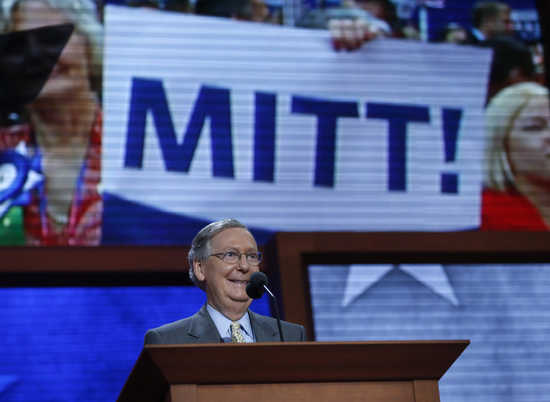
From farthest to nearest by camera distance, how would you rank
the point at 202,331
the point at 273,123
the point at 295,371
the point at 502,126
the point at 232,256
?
the point at 502,126, the point at 273,123, the point at 232,256, the point at 202,331, the point at 295,371

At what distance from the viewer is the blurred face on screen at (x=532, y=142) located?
22.4ft

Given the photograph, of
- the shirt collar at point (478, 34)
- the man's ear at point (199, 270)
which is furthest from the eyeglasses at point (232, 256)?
the shirt collar at point (478, 34)

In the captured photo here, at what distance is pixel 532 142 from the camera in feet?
22.6

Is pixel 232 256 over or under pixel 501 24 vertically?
under

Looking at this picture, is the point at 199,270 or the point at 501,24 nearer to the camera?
the point at 199,270

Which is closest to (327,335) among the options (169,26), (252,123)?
(252,123)

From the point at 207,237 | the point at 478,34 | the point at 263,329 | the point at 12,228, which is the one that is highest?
the point at 478,34

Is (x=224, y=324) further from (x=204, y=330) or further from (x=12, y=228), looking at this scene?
(x=12, y=228)

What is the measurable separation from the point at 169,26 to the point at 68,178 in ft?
4.62

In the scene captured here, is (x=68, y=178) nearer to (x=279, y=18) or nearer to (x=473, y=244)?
(x=279, y=18)

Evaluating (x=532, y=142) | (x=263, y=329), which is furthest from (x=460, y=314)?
(x=263, y=329)

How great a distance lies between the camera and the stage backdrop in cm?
635

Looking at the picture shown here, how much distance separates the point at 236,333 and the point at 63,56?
Answer: 3686 mm

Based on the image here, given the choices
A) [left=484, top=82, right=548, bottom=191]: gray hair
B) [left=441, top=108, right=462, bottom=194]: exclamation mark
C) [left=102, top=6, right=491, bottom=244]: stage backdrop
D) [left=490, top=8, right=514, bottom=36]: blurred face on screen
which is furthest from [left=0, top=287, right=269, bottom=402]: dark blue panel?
[left=490, top=8, right=514, bottom=36]: blurred face on screen
